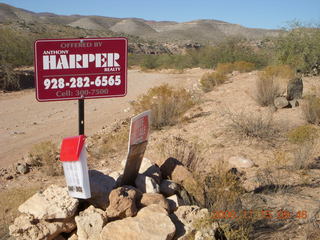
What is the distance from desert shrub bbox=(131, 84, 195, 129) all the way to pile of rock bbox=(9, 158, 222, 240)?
653 cm

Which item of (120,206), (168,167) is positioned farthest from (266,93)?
(120,206)

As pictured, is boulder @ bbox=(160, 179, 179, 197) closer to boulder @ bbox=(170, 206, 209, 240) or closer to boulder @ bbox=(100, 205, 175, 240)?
boulder @ bbox=(170, 206, 209, 240)

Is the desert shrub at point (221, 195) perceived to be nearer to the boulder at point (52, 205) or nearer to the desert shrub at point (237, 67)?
the boulder at point (52, 205)

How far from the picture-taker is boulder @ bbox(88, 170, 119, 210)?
4.16 metres

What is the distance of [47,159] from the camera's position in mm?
7859

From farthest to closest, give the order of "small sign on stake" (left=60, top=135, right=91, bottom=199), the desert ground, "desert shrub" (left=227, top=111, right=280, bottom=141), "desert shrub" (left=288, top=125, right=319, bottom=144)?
"desert shrub" (left=227, top=111, right=280, bottom=141), "desert shrub" (left=288, top=125, right=319, bottom=144), the desert ground, "small sign on stake" (left=60, top=135, right=91, bottom=199)

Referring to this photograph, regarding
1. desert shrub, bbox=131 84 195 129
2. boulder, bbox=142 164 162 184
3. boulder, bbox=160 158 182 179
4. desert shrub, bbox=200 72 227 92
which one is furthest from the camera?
desert shrub, bbox=200 72 227 92

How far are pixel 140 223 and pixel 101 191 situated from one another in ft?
2.36

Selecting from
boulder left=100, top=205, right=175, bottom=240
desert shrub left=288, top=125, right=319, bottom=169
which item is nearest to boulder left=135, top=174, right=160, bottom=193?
boulder left=100, top=205, right=175, bottom=240

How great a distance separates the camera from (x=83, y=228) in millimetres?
3811

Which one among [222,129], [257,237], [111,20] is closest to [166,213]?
[257,237]

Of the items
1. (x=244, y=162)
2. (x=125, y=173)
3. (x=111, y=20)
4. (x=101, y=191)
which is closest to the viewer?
(x=101, y=191)

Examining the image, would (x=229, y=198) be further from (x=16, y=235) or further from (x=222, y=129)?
(x=222, y=129)

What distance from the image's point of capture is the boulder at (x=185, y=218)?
12.5 feet
